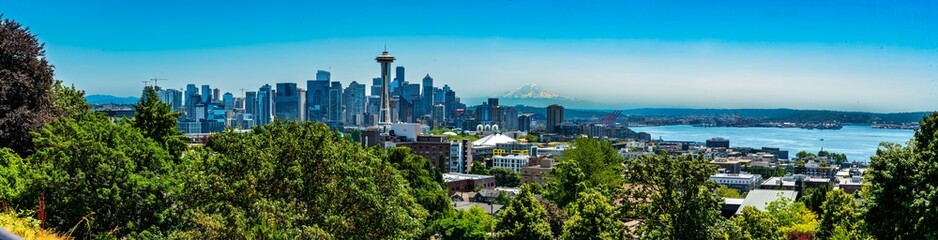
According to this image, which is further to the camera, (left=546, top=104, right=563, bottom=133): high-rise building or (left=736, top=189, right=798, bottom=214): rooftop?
(left=546, top=104, right=563, bottom=133): high-rise building

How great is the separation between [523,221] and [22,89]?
26.1 feet

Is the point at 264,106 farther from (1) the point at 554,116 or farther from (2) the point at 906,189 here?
(2) the point at 906,189

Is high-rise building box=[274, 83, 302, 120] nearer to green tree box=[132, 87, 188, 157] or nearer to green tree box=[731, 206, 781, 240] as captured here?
green tree box=[132, 87, 188, 157]

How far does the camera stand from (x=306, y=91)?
6201 inches

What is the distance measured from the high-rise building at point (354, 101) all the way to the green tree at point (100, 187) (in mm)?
149621

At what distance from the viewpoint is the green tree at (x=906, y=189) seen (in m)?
7.56

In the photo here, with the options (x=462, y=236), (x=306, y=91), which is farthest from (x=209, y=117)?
(x=462, y=236)

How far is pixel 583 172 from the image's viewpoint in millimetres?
21469

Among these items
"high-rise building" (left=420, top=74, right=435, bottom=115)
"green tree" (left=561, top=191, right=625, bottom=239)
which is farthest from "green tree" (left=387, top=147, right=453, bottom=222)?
"high-rise building" (left=420, top=74, right=435, bottom=115)

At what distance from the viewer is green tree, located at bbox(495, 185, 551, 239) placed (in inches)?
541

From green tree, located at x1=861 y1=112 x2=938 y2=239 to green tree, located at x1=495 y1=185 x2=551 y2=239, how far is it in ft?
19.9

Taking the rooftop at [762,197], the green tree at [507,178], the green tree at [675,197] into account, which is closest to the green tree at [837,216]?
the green tree at [675,197]

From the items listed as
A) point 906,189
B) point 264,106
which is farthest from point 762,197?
point 264,106

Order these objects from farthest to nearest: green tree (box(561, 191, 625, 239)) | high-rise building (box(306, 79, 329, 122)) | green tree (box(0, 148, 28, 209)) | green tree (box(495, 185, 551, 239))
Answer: high-rise building (box(306, 79, 329, 122))
green tree (box(495, 185, 551, 239))
green tree (box(561, 191, 625, 239))
green tree (box(0, 148, 28, 209))
